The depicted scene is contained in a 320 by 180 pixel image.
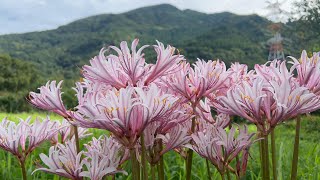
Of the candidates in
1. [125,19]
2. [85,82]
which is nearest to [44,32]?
[125,19]

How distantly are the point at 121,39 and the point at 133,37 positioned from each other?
4.21 meters

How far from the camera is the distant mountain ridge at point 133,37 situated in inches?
3227

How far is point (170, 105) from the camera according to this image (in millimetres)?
1368

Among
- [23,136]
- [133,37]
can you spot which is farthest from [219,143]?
[133,37]

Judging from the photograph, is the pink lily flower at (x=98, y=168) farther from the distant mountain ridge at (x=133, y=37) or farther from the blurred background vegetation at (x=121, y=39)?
the distant mountain ridge at (x=133, y=37)

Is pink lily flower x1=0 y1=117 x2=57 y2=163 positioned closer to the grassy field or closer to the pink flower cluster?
the pink flower cluster

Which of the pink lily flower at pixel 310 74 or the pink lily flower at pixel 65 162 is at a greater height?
the pink lily flower at pixel 310 74

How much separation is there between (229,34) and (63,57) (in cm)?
5298

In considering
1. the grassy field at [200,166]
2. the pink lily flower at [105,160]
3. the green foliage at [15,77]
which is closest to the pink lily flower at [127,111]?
the pink lily flower at [105,160]

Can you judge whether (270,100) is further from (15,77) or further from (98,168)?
(15,77)

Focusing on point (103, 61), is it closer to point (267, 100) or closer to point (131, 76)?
point (131, 76)

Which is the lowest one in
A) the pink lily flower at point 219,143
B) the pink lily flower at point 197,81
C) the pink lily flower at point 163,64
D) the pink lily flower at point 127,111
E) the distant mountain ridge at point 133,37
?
the pink lily flower at point 219,143

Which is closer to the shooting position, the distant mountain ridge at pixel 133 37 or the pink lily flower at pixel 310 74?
the pink lily flower at pixel 310 74

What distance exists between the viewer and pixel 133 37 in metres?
134
